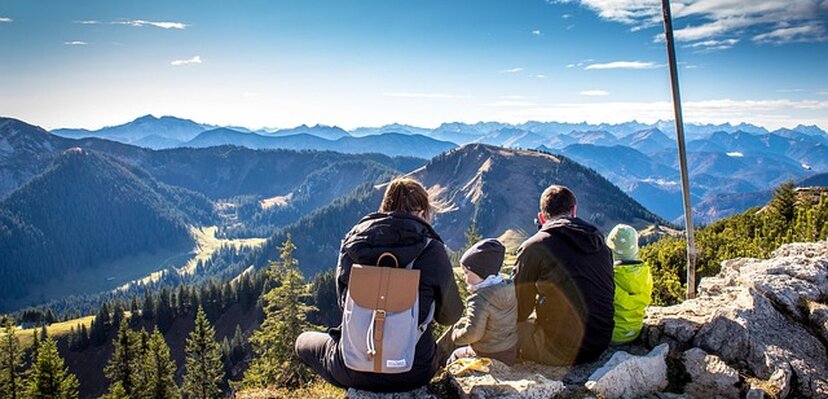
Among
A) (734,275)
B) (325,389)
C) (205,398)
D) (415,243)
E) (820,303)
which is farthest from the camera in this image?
(205,398)

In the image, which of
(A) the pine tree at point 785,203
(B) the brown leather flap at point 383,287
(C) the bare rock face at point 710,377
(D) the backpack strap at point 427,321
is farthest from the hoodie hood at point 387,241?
(A) the pine tree at point 785,203

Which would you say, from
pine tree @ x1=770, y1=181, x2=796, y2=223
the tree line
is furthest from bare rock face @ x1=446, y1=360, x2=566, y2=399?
pine tree @ x1=770, y1=181, x2=796, y2=223

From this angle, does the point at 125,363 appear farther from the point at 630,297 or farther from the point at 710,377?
the point at 710,377

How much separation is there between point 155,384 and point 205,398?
5.26m

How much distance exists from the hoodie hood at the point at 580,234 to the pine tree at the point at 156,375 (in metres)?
49.1

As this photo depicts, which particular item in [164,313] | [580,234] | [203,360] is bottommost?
[164,313]

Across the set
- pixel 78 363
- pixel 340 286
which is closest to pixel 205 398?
pixel 340 286

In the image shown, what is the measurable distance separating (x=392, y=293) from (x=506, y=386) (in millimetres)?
2620

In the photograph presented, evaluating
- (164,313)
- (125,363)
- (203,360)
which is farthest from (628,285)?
(164,313)

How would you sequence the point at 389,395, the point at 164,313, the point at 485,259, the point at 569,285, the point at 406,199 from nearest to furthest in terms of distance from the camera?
the point at 406,199 < the point at 389,395 < the point at 485,259 < the point at 569,285 < the point at 164,313

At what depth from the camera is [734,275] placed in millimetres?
11734

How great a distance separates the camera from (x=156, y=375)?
4553cm

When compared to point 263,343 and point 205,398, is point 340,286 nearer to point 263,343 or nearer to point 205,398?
point 263,343

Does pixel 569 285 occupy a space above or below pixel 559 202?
below
